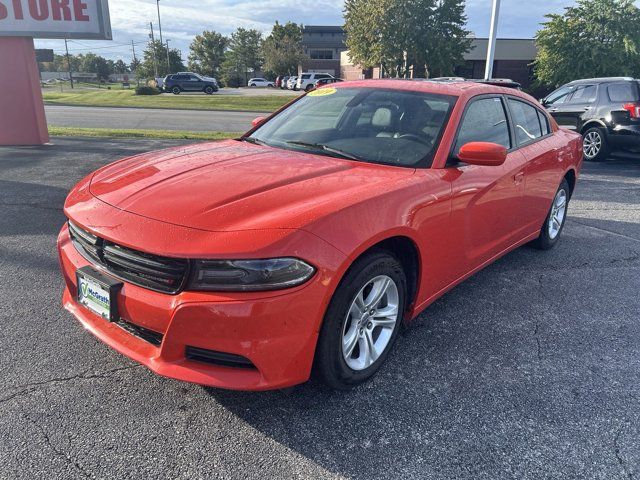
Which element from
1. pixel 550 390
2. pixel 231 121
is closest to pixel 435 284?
pixel 550 390

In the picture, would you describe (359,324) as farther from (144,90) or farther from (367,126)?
(144,90)

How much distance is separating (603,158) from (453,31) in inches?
1020

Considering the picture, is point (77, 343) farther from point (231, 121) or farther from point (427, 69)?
point (427, 69)

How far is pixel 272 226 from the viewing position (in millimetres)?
2217

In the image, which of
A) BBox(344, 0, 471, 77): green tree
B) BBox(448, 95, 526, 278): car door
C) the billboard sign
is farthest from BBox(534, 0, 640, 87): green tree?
A: BBox(448, 95, 526, 278): car door

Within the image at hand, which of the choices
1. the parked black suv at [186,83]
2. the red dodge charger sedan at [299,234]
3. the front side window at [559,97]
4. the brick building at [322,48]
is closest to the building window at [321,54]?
the brick building at [322,48]

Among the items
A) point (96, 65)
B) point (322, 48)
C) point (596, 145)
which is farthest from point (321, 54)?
point (596, 145)

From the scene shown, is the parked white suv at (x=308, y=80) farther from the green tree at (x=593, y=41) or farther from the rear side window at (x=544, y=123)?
the rear side window at (x=544, y=123)

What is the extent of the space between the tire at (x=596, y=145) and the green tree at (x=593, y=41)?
15272 millimetres

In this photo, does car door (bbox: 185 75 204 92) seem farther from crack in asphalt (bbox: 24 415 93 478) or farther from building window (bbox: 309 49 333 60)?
crack in asphalt (bbox: 24 415 93 478)

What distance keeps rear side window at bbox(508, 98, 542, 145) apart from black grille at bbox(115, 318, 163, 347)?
3.24 m

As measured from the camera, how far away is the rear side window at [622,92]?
967 centimetres

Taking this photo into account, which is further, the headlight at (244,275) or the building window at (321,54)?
the building window at (321,54)

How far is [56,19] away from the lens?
10.2 meters
